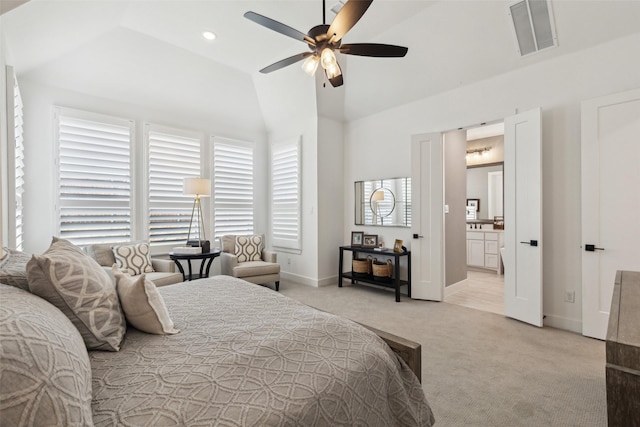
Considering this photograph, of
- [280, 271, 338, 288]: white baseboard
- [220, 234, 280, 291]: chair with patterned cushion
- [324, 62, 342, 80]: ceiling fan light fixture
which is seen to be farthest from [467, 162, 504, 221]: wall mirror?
[324, 62, 342, 80]: ceiling fan light fixture

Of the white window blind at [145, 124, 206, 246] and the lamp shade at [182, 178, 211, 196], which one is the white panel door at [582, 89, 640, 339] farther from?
the white window blind at [145, 124, 206, 246]

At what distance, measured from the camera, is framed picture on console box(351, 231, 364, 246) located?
16.1 ft

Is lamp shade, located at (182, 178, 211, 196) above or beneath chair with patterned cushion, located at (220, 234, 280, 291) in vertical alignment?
above

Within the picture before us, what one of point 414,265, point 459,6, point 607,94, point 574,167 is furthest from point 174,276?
point 607,94

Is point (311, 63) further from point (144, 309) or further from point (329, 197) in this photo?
point (329, 197)

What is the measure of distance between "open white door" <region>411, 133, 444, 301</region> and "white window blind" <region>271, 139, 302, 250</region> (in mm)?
1938

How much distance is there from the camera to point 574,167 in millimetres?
3104

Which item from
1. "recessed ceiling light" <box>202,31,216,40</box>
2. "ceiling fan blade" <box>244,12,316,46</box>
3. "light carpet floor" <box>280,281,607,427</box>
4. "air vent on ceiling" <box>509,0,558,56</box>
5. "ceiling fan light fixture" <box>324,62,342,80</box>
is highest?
"recessed ceiling light" <box>202,31,216,40</box>

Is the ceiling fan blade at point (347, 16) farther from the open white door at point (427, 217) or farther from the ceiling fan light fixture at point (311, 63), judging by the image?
the open white door at point (427, 217)

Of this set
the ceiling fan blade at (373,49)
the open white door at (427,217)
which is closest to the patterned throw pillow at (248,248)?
the open white door at (427,217)

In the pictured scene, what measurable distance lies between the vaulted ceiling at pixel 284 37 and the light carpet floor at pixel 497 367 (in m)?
2.89

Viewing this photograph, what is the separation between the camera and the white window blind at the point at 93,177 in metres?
3.76

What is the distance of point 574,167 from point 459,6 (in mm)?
2018

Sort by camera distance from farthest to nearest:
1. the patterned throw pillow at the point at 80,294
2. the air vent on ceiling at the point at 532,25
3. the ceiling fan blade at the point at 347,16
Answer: the air vent on ceiling at the point at 532,25, the ceiling fan blade at the point at 347,16, the patterned throw pillow at the point at 80,294
